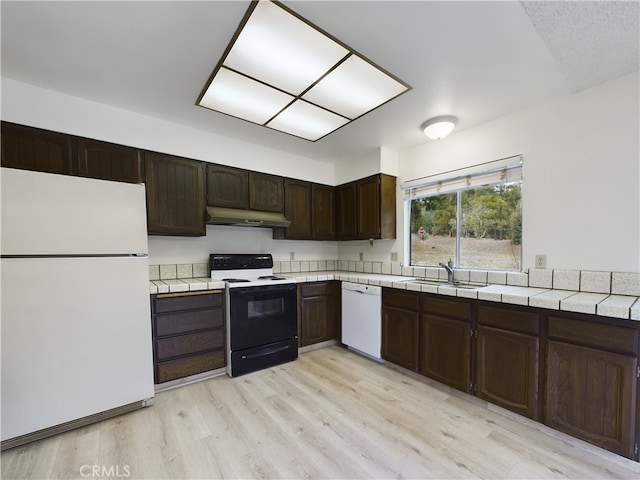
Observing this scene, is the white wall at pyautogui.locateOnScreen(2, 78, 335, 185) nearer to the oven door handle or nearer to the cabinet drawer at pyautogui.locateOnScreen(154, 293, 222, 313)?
the cabinet drawer at pyautogui.locateOnScreen(154, 293, 222, 313)

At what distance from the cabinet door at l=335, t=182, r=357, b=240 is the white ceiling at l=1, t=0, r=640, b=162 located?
138cm

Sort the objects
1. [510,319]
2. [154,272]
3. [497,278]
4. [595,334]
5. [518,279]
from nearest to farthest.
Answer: [595,334]
[510,319]
[518,279]
[497,278]
[154,272]

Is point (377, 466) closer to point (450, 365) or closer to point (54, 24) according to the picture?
point (450, 365)

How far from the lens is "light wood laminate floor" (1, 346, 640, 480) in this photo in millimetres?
1495

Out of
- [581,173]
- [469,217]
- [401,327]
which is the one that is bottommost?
[401,327]

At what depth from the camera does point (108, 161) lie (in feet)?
7.70

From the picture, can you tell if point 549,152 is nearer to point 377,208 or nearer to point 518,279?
point 518,279

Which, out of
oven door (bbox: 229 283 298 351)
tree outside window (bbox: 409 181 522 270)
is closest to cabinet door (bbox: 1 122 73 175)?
oven door (bbox: 229 283 298 351)

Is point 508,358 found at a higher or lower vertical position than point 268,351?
higher

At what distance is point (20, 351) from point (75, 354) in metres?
0.26

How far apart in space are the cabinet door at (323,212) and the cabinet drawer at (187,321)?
5.29ft

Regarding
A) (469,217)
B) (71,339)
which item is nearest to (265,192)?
(71,339)

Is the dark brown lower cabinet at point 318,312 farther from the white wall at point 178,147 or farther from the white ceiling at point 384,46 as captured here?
the white ceiling at point 384,46

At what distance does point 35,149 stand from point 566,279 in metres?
4.22
